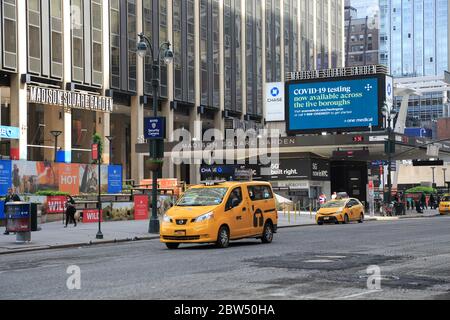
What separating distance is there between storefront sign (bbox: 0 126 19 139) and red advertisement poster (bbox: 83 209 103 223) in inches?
659

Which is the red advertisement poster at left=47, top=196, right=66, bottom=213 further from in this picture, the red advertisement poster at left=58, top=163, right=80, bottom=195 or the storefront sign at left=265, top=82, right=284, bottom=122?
the storefront sign at left=265, top=82, right=284, bottom=122

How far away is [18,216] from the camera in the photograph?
22906 mm

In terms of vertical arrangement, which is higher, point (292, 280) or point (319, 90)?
point (319, 90)

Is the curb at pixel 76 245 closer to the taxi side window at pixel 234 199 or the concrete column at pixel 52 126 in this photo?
the taxi side window at pixel 234 199

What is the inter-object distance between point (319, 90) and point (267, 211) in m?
38.8

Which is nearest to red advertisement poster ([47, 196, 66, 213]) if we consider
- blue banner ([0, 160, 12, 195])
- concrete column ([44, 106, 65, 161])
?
blue banner ([0, 160, 12, 195])

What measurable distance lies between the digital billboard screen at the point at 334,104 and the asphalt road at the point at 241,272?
3733cm

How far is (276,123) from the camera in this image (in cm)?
6938

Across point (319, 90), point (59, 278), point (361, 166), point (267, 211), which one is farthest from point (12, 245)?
point (361, 166)

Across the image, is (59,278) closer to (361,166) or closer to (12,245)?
(12,245)

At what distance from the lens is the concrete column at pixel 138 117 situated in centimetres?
6195

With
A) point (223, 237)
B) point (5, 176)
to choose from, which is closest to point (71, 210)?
point (5, 176)

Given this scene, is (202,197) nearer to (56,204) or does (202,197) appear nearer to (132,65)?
(56,204)

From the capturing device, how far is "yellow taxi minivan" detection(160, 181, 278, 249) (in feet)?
64.4
